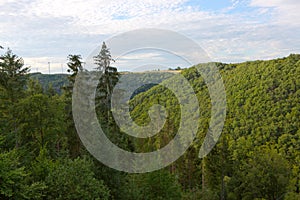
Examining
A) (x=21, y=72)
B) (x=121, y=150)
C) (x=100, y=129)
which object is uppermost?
(x=21, y=72)

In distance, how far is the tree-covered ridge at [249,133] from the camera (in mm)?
28906

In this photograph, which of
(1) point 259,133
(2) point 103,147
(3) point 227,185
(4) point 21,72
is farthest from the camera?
(1) point 259,133

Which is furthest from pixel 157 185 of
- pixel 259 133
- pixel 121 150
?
pixel 259 133

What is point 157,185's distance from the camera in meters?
18.1

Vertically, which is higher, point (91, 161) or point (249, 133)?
point (91, 161)

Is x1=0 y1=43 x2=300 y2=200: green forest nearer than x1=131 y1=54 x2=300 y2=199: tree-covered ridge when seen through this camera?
Yes

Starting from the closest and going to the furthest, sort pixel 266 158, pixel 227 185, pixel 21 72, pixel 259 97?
pixel 21 72
pixel 266 158
pixel 227 185
pixel 259 97

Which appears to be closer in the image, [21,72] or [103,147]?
[103,147]

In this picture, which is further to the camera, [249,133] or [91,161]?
[249,133]

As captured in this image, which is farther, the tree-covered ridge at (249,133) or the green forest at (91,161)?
the tree-covered ridge at (249,133)

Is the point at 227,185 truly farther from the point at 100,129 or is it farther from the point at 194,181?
the point at 100,129

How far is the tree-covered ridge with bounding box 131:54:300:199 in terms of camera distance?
28.9 metres

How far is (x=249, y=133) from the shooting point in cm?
8450

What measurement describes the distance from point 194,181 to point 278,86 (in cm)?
6825
